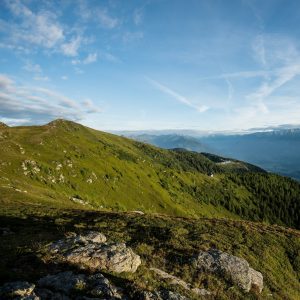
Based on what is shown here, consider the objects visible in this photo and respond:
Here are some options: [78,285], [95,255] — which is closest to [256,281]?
[95,255]

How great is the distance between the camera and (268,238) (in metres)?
39.4

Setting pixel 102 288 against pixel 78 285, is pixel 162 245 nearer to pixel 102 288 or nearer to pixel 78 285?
pixel 102 288

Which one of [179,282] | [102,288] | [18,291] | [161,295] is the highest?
[18,291]

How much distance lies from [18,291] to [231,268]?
1685cm

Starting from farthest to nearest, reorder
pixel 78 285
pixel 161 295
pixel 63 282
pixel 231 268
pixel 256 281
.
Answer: pixel 256 281
pixel 231 268
pixel 161 295
pixel 63 282
pixel 78 285

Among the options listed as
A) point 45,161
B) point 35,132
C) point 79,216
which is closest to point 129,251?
point 79,216

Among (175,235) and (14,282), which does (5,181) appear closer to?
(175,235)

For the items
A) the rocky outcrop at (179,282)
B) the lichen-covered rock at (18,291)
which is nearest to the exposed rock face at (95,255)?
the rocky outcrop at (179,282)

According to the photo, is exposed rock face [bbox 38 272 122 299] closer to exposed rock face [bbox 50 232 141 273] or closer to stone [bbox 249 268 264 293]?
exposed rock face [bbox 50 232 141 273]

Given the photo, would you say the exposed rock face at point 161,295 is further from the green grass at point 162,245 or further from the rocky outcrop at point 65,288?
the rocky outcrop at point 65,288

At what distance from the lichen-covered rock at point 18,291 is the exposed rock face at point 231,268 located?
45.2 feet

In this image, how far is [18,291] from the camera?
16156 mm

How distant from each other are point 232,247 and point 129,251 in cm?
1452

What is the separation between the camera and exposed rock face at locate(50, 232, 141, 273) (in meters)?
21.6
